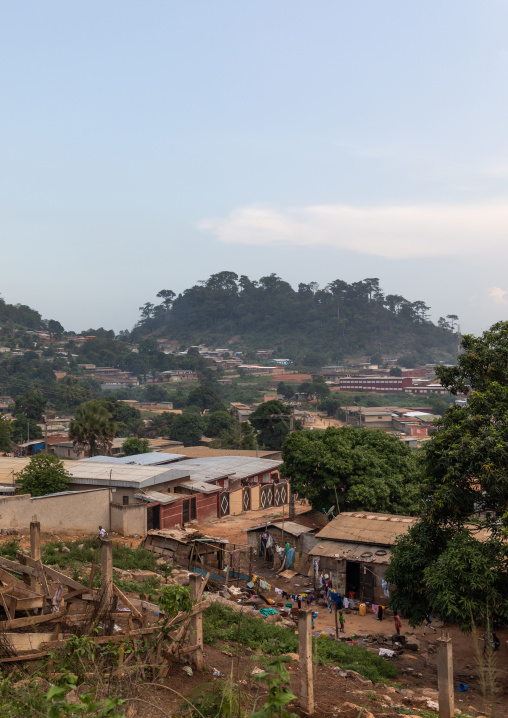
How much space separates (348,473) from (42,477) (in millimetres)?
10216

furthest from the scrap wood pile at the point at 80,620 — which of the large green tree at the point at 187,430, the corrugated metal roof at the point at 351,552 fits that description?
the large green tree at the point at 187,430

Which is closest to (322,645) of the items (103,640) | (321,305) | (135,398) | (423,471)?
(423,471)

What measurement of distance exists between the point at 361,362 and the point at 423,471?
14195 cm

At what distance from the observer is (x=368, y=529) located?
16.3 m

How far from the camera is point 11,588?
27.3ft

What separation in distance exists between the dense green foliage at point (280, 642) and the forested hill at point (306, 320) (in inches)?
5526

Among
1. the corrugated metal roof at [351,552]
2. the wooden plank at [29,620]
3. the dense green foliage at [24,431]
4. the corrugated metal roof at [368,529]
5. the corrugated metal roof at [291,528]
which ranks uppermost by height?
the wooden plank at [29,620]

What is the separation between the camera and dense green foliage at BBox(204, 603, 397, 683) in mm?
9539

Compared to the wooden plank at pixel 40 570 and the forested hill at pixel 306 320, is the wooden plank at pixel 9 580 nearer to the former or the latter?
the wooden plank at pixel 40 570

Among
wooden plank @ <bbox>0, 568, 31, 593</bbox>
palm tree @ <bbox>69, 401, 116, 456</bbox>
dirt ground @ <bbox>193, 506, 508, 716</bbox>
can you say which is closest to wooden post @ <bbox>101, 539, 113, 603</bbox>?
wooden plank @ <bbox>0, 568, 31, 593</bbox>

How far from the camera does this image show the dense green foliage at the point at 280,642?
9.54m

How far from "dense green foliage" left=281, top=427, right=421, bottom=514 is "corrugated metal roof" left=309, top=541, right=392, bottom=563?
5069mm

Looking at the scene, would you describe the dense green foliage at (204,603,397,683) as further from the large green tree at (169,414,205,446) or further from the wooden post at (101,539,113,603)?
the large green tree at (169,414,205,446)

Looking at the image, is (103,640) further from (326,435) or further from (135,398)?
(135,398)
